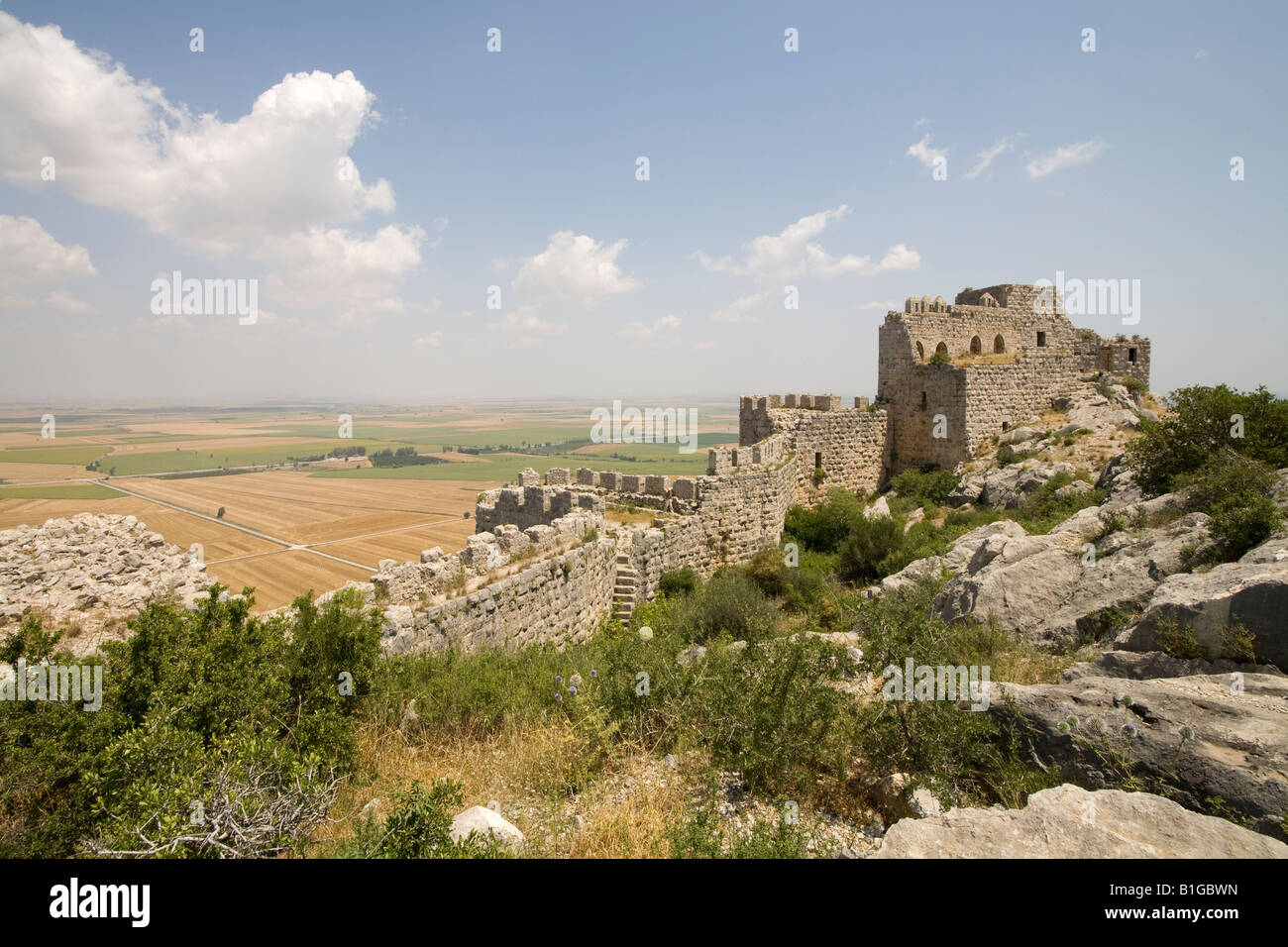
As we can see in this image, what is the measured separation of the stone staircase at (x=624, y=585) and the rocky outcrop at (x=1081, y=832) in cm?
681

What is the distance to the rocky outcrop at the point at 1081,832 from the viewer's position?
8.53 ft

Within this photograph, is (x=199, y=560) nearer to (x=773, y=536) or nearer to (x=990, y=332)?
(x=773, y=536)

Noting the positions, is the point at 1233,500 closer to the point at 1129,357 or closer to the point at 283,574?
the point at 1129,357

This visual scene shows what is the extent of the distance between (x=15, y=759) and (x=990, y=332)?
19.8m

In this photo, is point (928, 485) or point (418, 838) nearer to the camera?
point (418, 838)

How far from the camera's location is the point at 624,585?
975cm

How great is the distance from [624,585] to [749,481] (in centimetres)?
370

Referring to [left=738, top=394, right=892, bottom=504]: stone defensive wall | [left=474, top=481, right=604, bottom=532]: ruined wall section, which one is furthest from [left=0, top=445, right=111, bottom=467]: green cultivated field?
[left=738, top=394, right=892, bottom=504]: stone defensive wall

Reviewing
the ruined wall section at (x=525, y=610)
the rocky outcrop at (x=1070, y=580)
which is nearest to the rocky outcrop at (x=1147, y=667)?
the rocky outcrop at (x=1070, y=580)

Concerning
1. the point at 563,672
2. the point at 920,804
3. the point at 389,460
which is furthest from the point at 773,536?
the point at 389,460

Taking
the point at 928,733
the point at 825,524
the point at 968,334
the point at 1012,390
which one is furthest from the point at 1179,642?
the point at 968,334
